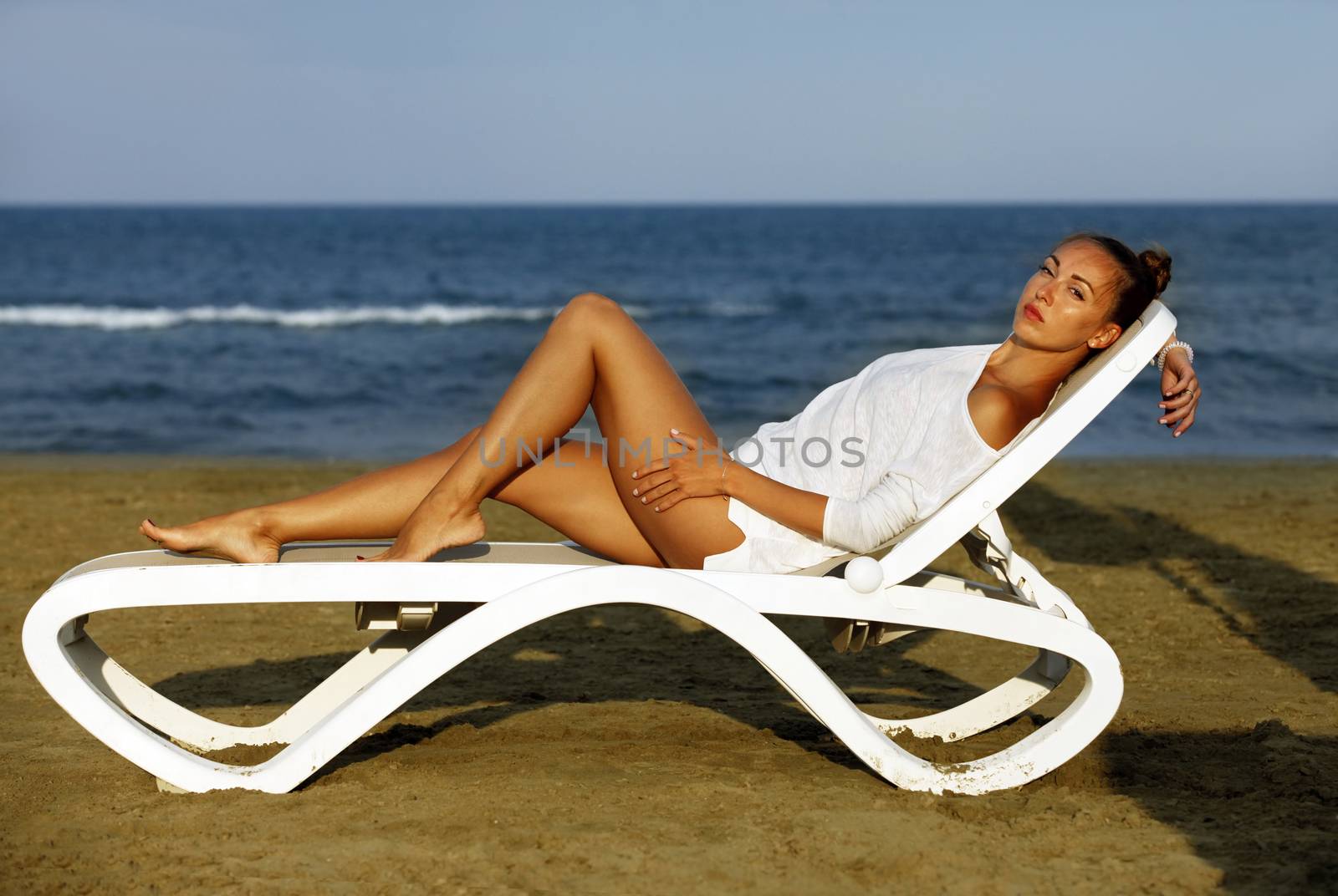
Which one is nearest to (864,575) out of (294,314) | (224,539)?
(224,539)

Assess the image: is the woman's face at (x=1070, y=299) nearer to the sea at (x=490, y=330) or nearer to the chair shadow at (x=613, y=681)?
the sea at (x=490, y=330)

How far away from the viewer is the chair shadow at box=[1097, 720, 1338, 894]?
268cm

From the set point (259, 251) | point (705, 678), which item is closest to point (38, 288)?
point (259, 251)

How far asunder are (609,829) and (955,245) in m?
44.8

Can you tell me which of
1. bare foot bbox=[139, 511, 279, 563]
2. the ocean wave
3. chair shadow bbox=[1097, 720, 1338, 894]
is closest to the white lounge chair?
bare foot bbox=[139, 511, 279, 563]

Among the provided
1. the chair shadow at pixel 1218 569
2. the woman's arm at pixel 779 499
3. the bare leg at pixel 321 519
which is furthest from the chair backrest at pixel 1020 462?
the chair shadow at pixel 1218 569

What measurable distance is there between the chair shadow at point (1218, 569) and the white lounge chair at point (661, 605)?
5.95 ft

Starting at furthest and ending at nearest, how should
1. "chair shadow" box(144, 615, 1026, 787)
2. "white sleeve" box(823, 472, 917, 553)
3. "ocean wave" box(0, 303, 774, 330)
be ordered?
"ocean wave" box(0, 303, 774, 330) → "chair shadow" box(144, 615, 1026, 787) → "white sleeve" box(823, 472, 917, 553)

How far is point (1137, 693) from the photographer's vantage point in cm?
423

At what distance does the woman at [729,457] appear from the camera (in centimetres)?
322

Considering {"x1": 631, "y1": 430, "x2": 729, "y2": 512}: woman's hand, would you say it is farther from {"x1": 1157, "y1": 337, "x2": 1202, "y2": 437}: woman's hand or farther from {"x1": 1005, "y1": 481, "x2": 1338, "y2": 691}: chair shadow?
{"x1": 1005, "y1": 481, "x2": 1338, "y2": 691}: chair shadow

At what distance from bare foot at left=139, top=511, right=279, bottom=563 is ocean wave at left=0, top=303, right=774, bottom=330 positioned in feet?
64.9

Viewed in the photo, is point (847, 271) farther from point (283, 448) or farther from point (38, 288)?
point (283, 448)

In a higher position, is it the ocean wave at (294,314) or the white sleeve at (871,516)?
the white sleeve at (871,516)
